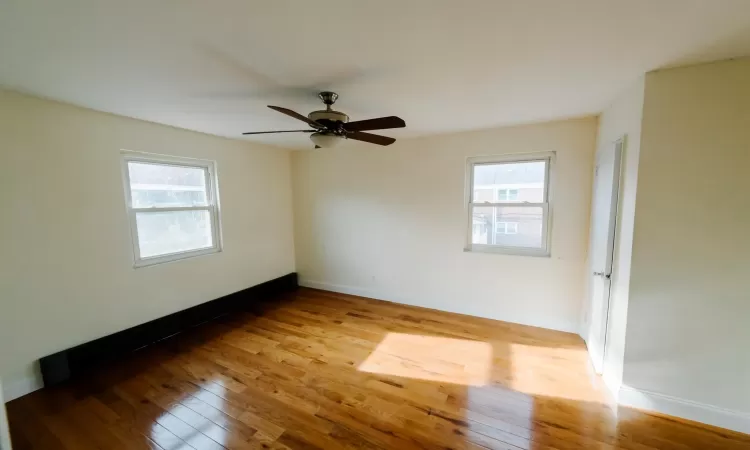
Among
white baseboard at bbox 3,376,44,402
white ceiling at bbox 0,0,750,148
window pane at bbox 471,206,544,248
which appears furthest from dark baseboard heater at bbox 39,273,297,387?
window pane at bbox 471,206,544,248

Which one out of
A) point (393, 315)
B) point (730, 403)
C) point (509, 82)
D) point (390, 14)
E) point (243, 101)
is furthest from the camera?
point (393, 315)

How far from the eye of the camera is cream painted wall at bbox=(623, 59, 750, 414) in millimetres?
1710

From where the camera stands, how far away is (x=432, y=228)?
→ 373 centimetres

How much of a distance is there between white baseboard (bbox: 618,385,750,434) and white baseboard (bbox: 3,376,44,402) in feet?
14.8

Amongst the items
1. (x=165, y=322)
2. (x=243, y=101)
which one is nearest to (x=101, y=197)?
(x=165, y=322)

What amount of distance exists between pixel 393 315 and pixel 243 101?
2.88m

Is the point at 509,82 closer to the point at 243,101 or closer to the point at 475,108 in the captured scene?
the point at 475,108

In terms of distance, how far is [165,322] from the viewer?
3072 millimetres

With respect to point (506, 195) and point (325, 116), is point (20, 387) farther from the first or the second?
point (506, 195)

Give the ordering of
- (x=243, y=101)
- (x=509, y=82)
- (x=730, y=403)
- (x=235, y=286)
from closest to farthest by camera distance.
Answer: (x=730, y=403) < (x=509, y=82) < (x=243, y=101) < (x=235, y=286)

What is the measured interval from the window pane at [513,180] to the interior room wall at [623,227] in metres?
0.88

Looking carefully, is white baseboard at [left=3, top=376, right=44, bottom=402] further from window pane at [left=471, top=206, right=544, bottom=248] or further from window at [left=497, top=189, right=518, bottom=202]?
window at [left=497, top=189, right=518, bottom=202]

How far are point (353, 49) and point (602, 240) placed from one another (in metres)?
2.50

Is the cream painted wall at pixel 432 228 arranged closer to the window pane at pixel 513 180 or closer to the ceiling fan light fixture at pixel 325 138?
the window pane at pixel 513 180
